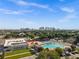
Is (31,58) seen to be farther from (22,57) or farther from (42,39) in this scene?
(42,39)

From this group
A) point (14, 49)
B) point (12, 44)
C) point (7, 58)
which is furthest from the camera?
point (12, 44)

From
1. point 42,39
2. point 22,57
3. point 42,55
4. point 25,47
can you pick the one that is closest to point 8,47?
point 25,47

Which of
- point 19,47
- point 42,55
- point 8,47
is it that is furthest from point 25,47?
point 42,55

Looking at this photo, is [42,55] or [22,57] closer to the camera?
[42,55]

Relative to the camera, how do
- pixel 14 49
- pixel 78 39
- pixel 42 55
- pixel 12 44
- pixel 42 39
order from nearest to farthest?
pixel 42 55 < pixel 14 49 < pixel 12 44 < pixel 78 39 < pixel 42 39

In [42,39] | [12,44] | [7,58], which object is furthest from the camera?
[42,39]

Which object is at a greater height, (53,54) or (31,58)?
(53,54)

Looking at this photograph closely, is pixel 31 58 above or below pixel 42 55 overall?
below

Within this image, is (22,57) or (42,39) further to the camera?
(42,39)

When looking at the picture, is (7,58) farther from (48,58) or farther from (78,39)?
(78,39)
